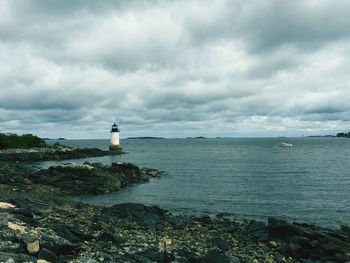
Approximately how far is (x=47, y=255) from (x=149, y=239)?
16.7 ft

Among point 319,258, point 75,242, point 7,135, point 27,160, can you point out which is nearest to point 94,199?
point 75,242

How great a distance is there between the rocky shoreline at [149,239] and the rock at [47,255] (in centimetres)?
3

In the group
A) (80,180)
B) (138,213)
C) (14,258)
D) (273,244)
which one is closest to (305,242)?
(273,244)

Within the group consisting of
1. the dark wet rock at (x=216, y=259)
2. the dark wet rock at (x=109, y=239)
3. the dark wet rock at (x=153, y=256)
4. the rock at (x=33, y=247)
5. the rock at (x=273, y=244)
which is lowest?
the rock at (x=273, y=244)

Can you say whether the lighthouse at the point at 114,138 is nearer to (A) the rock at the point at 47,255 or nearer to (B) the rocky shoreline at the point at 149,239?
(B) the rocky shoreline at the point at 149,239

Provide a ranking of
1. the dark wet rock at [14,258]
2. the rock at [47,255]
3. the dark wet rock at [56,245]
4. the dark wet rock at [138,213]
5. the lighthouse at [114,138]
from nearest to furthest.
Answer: the dark wet rock at [14,258], the rock at [47,255], the dark wet rock at [56,245], the dark wet rock at [138,213], the lighthouse at [114,138]

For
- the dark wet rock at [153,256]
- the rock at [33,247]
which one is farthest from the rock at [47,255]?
the dark wet rock at [153,256]

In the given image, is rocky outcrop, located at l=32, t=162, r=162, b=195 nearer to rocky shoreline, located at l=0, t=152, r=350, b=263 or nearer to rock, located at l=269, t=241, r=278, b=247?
rocky shoreline, located at l=0, t=152, r=350, b=263

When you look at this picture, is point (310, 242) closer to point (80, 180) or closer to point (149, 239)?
point (149, 239)

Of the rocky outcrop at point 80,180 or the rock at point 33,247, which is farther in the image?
the rocky outcrop at point 80,180

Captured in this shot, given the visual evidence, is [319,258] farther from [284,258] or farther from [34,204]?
[34,204]

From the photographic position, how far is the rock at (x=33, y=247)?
746 centimetres

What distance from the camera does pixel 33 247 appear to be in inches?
297

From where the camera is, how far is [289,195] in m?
27.1
